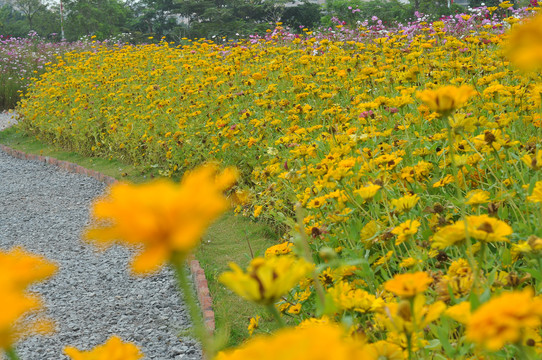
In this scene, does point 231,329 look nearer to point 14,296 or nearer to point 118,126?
point 14,296

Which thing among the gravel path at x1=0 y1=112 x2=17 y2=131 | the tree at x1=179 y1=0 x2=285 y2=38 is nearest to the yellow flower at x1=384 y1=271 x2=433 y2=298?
the gravel path at x1=0 y1=112 x2=17 y2=131

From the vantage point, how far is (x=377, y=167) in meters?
2.33

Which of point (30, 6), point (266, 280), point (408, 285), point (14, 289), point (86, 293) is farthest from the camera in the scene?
point (30, 6)

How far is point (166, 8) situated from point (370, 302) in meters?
25.3

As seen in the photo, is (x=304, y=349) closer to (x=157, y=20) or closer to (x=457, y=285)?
(x=457, y=285)

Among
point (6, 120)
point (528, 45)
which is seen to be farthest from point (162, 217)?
point (6, 120)

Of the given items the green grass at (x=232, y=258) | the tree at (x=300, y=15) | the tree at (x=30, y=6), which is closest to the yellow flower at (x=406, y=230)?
the green grass at (x=232, y=258)

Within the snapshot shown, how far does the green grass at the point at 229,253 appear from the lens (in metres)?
2.71

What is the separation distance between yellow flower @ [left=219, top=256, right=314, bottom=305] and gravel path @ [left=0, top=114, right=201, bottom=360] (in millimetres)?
2170

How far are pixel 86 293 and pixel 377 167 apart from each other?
1.96m

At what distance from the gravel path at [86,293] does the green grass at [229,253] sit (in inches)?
7.8

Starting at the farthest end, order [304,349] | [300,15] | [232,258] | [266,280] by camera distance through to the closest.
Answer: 1. [300,15]
2. [232,258]
3. [266,280]
4. [304,349]

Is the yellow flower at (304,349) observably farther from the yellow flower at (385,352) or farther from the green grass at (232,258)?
the green grass at (232,258)

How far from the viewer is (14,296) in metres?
0.38
